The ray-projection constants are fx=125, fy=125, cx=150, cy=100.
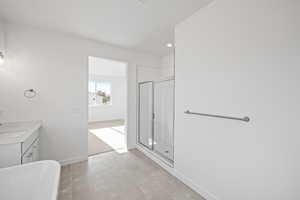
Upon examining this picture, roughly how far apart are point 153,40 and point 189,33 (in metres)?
0.92

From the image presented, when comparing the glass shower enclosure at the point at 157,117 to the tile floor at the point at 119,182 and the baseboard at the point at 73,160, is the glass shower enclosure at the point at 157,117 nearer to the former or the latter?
the tile floor at the point at 119,182

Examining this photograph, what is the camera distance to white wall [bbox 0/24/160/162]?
1.94 m

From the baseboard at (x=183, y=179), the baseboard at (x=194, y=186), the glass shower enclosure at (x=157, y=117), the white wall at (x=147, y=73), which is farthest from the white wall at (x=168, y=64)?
the baseboard at (x=194, y=186)

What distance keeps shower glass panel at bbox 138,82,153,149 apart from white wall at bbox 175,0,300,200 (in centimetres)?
113

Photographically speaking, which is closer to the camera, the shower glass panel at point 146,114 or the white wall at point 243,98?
the white wall at point 243,98

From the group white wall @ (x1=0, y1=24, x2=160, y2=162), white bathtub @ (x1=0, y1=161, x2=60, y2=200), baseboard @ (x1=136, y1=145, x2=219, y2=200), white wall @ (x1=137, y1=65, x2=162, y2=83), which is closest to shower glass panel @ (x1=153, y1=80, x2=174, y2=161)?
baseboard @ (x1=136, y1=145, x2=219, y2=200)

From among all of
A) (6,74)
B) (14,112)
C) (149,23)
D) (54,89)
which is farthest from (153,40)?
(14,112)

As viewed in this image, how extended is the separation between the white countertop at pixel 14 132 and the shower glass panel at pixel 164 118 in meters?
2.02

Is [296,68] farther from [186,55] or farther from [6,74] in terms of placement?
[6,74]

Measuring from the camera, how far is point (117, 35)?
231cm

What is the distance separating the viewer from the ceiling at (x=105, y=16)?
154cm

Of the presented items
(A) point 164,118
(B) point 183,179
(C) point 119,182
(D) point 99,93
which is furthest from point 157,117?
(D) point 99,93

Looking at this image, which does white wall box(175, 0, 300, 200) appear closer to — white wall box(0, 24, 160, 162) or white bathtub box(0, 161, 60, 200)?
white bathtub box(0, 161, 60, 200)

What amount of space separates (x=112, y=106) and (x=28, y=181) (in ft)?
18.7
